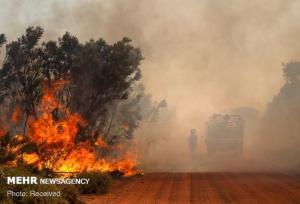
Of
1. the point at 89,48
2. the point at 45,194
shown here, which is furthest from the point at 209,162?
the point at 45,194

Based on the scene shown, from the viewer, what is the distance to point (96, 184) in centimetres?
2430

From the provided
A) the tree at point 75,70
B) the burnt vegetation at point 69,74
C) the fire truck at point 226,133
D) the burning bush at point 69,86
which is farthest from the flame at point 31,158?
the fire truck at point 226,133

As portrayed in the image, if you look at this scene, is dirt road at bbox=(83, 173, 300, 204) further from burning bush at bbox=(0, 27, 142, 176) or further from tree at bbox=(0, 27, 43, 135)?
tree at bbox=(0, 27, 43, 135)

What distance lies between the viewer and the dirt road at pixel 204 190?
21.9 m

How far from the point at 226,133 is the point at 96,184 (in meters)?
28.1

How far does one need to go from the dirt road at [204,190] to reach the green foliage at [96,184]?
0.52 metres

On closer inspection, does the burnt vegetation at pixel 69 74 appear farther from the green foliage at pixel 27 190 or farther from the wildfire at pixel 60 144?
the green foliage at pixel 27 190

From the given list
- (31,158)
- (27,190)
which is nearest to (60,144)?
(31,158)

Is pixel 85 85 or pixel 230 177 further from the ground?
pixel 85 85

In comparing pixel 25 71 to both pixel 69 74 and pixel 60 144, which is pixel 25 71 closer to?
pixel 69 74

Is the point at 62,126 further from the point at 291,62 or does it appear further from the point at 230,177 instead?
the point at 291,62

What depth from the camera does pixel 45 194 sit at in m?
16.6

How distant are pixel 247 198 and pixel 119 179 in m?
12.5

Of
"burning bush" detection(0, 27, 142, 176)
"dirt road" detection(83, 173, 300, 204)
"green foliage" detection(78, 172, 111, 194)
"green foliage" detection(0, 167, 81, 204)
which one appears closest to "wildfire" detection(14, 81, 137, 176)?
"burning bush" detection(0, 27, 142, 176)
